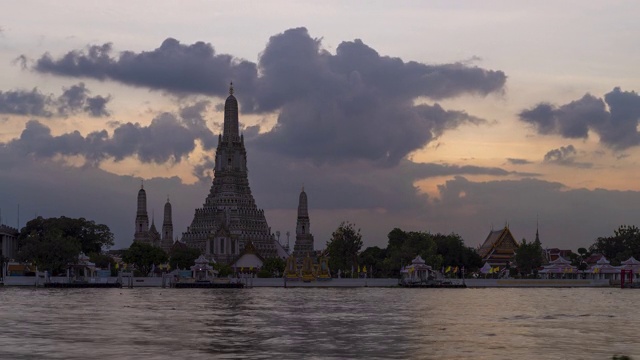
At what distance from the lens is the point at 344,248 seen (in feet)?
461

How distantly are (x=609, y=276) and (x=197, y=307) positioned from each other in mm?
96479

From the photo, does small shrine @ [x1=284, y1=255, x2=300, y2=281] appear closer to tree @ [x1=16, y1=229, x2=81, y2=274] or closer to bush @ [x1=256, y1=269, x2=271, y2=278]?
bush @ [x1=256, y1=269, x2=271, y2=278]

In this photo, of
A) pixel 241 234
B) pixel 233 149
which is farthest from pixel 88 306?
pixel 233 149

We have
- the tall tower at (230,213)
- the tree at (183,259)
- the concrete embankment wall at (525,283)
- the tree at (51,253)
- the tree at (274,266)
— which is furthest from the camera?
the tall tower at (230,213)

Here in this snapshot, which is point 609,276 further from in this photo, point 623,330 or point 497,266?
point 623,330

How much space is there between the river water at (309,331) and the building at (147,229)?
113 meters

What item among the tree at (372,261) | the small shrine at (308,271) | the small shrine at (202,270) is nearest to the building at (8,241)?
the small shrine at (202,270)

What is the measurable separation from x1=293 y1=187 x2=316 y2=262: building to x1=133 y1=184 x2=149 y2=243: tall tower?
2881cm

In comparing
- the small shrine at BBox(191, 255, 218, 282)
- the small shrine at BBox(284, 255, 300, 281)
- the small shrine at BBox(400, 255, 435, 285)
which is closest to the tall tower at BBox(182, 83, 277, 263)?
the small shrine at BBox(284, 255, 300, 281)

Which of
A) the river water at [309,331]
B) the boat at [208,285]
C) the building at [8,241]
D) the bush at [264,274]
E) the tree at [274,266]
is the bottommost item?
the river water at [309,331]

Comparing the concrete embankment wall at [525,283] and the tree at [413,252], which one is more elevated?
the tree at [413,252]

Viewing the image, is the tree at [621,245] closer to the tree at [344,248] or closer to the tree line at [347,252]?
the tree line at [347,252]

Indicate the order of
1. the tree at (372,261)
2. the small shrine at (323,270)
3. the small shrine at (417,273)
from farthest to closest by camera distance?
the tree at (372,261) → the small shrine at (323,270) → the small shrine at (417,273)

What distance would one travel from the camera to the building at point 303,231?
179625 mm
